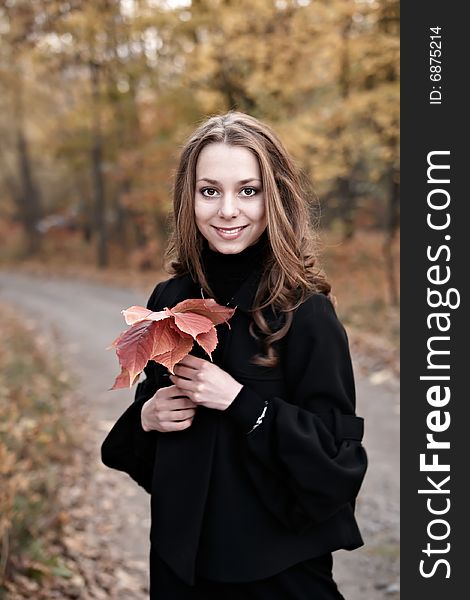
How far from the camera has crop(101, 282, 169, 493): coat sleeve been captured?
2.22m

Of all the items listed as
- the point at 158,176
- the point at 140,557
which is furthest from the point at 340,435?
the point at 158,176

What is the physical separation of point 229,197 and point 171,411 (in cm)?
64

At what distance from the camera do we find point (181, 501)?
201 centimetres

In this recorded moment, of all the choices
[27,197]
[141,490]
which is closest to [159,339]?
[141,490]

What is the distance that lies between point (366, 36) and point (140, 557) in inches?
362

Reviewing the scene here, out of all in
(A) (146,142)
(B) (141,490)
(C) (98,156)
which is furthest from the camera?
(C) (98,156)

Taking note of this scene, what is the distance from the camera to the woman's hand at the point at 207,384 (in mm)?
1884

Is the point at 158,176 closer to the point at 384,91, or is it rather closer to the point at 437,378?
the point at 384,91

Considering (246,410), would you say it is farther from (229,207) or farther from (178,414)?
(229,207)

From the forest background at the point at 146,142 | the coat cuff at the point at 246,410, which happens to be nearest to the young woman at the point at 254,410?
the coat cuff at the point at 246,410

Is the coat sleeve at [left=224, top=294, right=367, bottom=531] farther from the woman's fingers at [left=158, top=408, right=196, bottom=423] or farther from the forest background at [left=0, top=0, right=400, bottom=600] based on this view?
the forest background at [left=0, top=0, right=400, bottom=600]

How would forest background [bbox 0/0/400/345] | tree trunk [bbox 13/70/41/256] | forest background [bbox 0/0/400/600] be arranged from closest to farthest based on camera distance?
forest background [bbox 0/0/400/600] → forest background [bbox 0/0/400/345] → tree trunk [bbox 13/70/41/256]

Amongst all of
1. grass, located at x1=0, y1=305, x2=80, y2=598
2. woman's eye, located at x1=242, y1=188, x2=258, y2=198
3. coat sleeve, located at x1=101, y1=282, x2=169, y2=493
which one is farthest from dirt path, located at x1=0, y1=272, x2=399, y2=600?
woman's eye, located at x1=242, y1=188, x2=258, y2=198

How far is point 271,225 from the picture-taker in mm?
1979
